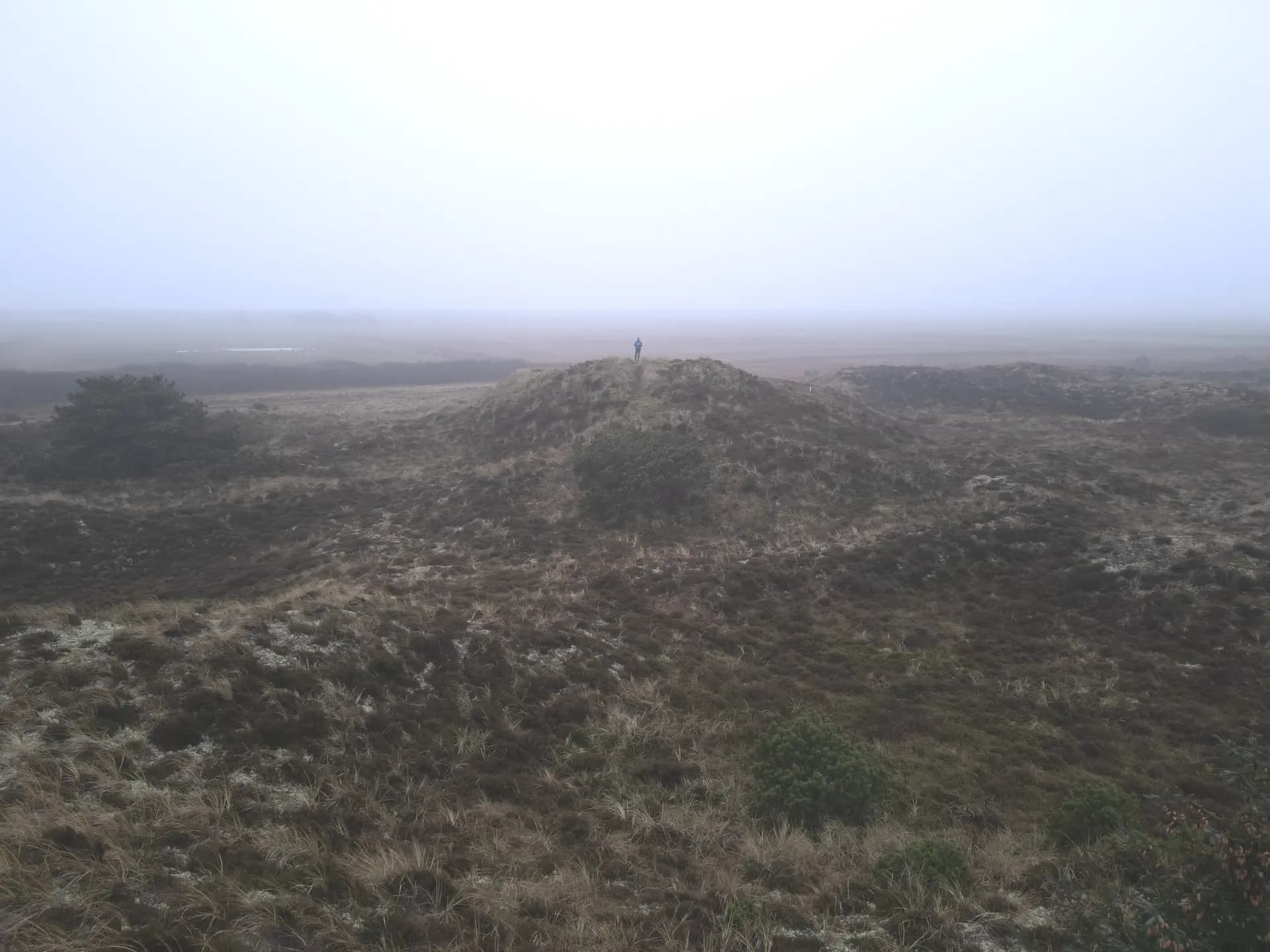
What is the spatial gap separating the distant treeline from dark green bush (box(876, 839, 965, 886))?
64495mm

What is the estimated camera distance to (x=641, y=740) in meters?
10.9

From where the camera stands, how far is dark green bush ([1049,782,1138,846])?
316 inches

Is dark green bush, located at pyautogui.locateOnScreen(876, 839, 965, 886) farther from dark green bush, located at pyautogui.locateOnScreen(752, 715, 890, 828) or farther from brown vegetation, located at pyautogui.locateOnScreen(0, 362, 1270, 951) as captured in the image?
dark green bush, located at pyautogui.locateOnScreen(752, 715, 890, 828)

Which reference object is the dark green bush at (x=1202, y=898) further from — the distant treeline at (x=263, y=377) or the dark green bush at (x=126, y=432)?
the distant treeline at (x=263, y=377)

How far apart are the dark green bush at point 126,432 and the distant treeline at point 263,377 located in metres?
18.7

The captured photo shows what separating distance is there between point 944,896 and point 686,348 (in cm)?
12188

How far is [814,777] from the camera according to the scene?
9.00m

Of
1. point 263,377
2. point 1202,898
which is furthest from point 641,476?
point 263,377

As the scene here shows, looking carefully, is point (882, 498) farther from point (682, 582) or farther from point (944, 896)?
point (944, 896)

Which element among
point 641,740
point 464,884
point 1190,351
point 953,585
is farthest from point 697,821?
point 1190,351

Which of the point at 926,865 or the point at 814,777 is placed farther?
the point at 814,777

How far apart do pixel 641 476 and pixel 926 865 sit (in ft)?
71.1

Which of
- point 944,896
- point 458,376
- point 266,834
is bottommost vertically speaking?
point 944,896

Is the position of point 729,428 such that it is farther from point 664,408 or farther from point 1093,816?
point 1093,816
